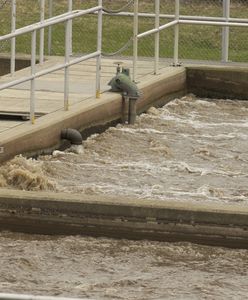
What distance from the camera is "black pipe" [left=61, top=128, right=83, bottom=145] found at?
46.1ft

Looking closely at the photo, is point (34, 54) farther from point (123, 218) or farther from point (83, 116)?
point (123, 218)

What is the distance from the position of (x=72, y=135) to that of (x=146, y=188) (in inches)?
61.3

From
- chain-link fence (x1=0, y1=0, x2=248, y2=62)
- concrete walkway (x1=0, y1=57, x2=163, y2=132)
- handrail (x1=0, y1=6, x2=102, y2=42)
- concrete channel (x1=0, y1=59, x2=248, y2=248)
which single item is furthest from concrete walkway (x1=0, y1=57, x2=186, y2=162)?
chain-link fence (x1=0, y1=0, x2=248, y2=62)

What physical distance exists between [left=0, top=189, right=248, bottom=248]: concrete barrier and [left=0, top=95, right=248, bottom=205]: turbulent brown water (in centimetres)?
106

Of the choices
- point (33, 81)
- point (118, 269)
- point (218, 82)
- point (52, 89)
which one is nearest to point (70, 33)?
point (52, 89)

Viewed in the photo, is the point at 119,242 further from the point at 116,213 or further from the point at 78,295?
the point at 78,295

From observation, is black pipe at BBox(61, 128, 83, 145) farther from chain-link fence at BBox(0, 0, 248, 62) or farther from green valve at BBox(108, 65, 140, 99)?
chain-link fence at BBox(0, 0, 248, 62)

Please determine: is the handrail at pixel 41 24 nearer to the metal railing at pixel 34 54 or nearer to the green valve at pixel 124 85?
the metal railing at pixel 34 54

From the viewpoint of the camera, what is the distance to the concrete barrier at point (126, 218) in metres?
10.7

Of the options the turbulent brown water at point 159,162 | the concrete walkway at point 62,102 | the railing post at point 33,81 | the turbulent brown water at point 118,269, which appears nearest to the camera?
the turbulent brown water at point 118,269

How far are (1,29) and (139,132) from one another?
9.85m

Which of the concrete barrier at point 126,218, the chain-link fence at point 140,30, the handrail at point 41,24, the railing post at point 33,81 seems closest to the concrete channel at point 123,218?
the concrete barrier at point 126,218

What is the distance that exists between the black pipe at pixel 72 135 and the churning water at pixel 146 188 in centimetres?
9

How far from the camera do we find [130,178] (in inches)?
517
